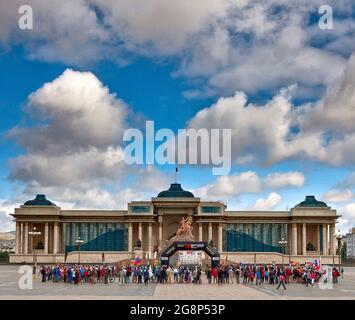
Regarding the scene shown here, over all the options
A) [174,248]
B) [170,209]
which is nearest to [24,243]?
[170,209]

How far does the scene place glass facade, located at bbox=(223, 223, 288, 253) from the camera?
126938 mm

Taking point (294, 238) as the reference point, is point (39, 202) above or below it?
above

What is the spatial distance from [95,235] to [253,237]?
98.7 feet

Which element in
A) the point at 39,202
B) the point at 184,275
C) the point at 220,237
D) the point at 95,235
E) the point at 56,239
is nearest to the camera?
the point at 184,275

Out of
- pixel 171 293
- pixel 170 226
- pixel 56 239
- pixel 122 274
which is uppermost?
pixel 170 226

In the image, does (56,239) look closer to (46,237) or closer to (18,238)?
(46,237)

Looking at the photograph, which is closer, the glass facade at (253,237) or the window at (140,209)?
the window at (140,209)

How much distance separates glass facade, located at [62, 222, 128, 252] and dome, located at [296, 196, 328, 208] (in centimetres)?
3358

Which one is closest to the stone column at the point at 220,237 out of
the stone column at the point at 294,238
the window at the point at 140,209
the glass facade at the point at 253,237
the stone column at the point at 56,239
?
the glass facade at the point at 253,237

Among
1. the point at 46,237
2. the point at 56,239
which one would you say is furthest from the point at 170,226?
the point at 46,237

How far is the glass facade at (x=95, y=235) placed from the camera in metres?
126

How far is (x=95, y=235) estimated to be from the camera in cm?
12725

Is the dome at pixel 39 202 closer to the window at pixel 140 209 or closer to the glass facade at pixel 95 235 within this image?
the glass facade at pixel 95 235
